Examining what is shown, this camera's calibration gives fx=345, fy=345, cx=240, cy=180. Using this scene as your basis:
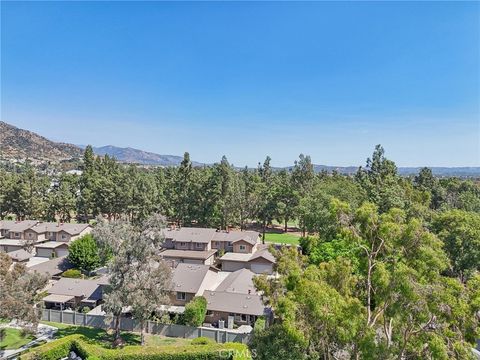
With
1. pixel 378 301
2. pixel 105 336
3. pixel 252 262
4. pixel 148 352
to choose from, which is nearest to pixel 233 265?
pixel 252 262

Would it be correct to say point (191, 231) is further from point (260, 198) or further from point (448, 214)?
point (448, 214)

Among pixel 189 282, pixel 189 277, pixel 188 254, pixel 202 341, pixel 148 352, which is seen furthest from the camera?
pixel 188 254

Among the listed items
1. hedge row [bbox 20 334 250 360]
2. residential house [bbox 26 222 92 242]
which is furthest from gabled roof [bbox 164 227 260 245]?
hedge row [bbox 20 334 250 360]

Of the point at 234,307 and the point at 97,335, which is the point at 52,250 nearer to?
the point at 97,335

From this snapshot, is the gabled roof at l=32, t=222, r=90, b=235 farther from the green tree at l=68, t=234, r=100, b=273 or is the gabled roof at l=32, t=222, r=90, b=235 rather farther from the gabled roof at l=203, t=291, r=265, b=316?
the gabled roof at l=203, t=291, r=265, b=316

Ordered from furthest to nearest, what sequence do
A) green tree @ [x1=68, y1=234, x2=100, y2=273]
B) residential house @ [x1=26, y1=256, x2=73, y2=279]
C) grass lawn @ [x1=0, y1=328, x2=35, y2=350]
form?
green tree @ [x1=68, y1=234, x2=100, y2=273] → residential house @ [x1=26, y1=256, x2=73, y2=279] → grass lawn @ [x1=0, y1=328, x2=35, y2=350]

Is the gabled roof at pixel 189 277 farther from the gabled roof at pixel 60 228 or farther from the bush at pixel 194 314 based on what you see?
the gabled roof at pixel 60 228

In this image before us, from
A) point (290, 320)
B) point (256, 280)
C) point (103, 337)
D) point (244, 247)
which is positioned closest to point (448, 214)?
point (244, 247)

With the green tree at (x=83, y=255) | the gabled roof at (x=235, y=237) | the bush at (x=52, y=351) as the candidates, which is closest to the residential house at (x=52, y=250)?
the green tree at (x=83, y=255)
